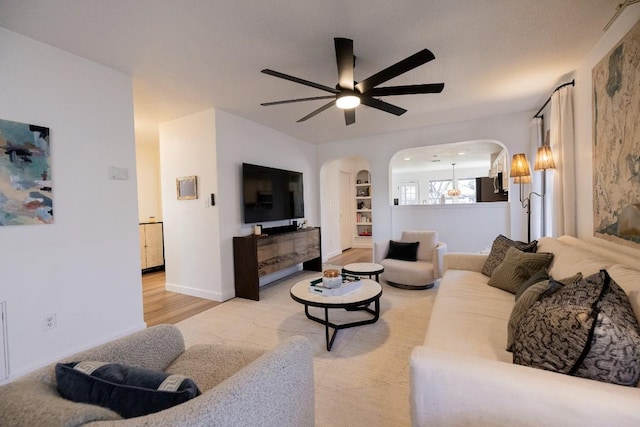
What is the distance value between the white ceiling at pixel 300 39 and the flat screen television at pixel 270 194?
114 centimetres

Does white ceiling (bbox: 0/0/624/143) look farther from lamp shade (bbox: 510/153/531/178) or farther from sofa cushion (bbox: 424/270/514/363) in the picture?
sofa cushion (bbox: 424/270/514/363)

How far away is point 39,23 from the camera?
1.91m

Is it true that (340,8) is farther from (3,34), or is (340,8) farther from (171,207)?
(171,207)

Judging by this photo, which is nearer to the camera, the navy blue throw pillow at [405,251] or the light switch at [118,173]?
the light switch at [118,173]

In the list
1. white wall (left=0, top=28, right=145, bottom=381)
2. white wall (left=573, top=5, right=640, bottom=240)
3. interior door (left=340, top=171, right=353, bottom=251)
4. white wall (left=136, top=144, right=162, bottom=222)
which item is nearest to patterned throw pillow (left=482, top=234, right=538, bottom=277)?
white wall (left=573, top=5, right=640, bottom=240)

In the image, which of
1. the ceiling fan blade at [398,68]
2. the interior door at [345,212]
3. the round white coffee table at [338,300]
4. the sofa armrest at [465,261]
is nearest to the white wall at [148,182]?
the interior door at [345,212]

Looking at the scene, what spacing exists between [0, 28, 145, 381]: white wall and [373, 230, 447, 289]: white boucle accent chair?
2.99m

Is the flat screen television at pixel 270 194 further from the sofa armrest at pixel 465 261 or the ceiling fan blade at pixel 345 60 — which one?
the sofa armrest at pixel 465 261

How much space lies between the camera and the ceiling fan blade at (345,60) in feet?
6.10

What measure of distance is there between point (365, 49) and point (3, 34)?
8.80 ft

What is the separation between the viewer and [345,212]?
7539 millimetres

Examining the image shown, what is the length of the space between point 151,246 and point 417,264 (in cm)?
486

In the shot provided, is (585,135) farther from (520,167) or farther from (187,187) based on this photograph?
(187,187)

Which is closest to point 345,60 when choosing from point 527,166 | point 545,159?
point 545,159
